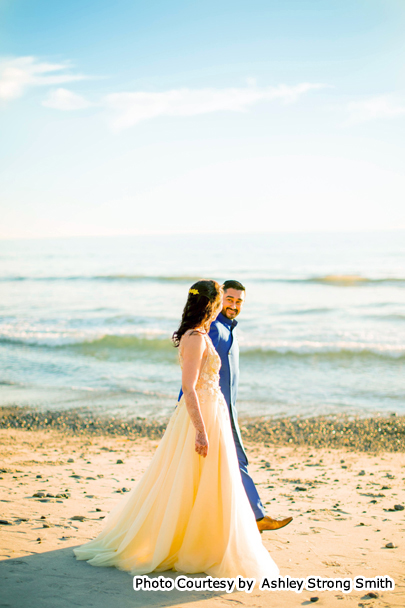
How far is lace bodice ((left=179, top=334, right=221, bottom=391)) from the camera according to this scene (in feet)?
12.9

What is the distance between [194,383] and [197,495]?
834 millimetres

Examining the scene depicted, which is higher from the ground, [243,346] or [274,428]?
[243,346]

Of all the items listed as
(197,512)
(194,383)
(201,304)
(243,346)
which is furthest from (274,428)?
(243,346)

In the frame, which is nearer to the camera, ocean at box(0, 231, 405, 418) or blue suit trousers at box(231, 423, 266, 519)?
blue suit trousers at box(231, 423, 266, 519)

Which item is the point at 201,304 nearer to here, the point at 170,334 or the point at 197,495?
the point at 197,495

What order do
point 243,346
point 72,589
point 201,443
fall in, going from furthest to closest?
point 243,346
point 201,443
point 72,589

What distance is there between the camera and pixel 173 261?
1849 inches

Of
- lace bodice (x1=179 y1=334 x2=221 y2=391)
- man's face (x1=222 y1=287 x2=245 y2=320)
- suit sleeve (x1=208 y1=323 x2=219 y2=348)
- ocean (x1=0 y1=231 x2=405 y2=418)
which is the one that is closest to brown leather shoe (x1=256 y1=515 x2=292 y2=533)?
lace bodice (x1=179 y1=334 x2=221 y2=391)

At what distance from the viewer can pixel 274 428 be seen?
29.4ft

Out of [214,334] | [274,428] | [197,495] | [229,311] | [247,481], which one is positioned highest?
[229,311]

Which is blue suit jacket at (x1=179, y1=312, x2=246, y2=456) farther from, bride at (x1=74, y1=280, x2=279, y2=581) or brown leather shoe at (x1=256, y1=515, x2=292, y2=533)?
brown leather shoe at (x1=256, y1=515, x2=292, y2=533)

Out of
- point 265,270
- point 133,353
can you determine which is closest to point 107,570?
point 133,353

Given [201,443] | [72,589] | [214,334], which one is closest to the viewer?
[72,589]

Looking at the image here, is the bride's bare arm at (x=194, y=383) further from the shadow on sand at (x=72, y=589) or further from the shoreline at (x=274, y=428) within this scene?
the shoreline at (x=274, y=428)
